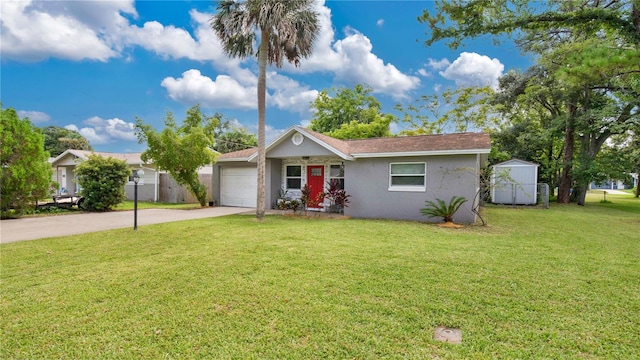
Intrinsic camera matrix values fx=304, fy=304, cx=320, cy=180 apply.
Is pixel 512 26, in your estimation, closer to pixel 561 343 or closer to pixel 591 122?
pixel 561 343

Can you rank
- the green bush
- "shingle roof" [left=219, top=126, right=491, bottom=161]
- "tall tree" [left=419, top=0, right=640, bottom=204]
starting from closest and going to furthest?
"tall tree" [left=419, top=0, right=640, bottom=204] → "shingle roof" [left=219, top=126, right=491, bottom=161] → the green bush

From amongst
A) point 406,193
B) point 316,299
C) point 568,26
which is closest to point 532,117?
point 406,193

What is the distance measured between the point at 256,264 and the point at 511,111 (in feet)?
83.4

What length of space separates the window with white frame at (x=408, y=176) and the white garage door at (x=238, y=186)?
283 inches

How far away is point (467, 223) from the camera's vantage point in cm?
1048

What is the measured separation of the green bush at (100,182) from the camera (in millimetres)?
13508

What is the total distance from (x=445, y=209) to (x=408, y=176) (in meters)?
1.96

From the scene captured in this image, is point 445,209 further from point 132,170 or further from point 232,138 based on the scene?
point 232,138

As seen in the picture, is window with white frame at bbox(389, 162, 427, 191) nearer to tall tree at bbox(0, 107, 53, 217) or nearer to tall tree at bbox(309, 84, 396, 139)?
tall tree at bbox(0, 107, 53, 217)

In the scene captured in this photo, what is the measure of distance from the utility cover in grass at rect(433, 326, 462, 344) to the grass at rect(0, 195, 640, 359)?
70 mm

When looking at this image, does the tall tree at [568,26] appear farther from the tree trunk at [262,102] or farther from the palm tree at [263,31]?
the tree trunk at [262,102]

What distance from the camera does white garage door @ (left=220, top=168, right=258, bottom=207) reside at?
1587 centimetres

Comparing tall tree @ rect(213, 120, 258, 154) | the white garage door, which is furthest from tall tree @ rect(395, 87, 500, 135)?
tall tree @ rect(213, 120, 258, 154)

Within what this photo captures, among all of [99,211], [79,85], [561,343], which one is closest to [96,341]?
[561,343]
